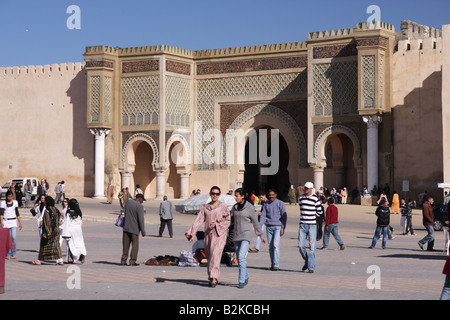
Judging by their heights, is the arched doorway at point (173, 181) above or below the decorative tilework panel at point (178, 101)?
below

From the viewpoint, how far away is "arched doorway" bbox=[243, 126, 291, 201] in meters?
33.2

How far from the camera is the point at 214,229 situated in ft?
32.4

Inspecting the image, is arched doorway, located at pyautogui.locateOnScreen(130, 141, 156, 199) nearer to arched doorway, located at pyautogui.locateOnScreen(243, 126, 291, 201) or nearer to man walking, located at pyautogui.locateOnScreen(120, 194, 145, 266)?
arched doorway, located at pyautogui.locateOnScreen(243, 126, 291, 201)

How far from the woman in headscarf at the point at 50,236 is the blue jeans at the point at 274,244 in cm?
306

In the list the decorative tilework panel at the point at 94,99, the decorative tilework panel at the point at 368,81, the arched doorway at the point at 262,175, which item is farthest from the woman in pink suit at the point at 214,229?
the decorative tilework panel at the point at 94,99

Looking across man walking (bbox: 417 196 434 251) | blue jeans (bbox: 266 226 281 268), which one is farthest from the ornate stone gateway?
blue jeans (bbox: 266 226 281 268)

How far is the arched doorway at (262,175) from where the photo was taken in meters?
33.2

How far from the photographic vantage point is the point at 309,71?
30.0 meters

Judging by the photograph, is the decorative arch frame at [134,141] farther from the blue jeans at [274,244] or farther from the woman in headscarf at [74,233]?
the blue jeans at [274,244]

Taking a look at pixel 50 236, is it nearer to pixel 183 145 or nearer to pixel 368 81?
pixel 368 81

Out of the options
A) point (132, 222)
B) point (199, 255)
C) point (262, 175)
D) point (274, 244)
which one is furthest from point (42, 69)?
point (274, 244)
